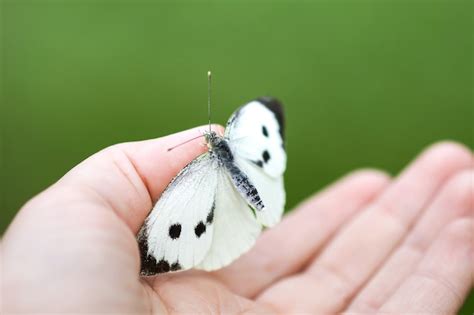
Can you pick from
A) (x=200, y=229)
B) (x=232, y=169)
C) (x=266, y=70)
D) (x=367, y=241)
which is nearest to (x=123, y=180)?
(x=200, y=229)

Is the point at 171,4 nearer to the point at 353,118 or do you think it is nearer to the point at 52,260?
the point at 353,118

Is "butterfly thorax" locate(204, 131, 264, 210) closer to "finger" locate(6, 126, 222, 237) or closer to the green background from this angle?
"finger" locate(6, 126, 222, 237)

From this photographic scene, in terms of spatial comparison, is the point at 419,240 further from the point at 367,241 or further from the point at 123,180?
the point at 123,180

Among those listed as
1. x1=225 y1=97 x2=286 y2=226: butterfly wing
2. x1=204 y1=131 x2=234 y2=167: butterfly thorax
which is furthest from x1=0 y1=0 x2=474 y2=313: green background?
x1=204 y1=131 x2=234 y2=167: butterfly thorax

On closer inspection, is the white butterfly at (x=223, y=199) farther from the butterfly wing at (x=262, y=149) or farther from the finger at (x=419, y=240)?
the finger at (x=419, y=240)

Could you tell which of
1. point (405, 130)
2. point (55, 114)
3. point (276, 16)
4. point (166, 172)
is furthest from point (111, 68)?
point (405, 130)

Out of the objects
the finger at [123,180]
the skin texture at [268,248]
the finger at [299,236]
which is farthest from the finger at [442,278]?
the finger at [123,180]

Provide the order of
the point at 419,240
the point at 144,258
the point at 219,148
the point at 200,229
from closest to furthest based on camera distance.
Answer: the point at 144,258
the point at 200,229
the point at 219,148
the point at 419,240
